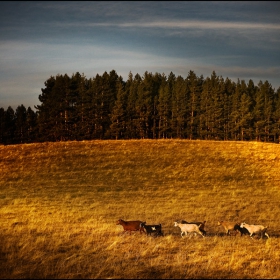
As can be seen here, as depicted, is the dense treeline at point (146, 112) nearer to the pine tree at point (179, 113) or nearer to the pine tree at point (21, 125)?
the pine tree at point (179, 113)

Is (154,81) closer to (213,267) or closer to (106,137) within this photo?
(106,137)

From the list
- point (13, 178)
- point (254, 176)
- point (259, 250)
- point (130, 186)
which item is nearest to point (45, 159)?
point (13, 178)

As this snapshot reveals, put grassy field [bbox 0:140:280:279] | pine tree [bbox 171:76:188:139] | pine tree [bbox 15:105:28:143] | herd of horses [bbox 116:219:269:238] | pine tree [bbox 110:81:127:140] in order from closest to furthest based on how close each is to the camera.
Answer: grassy field [bbox 0:140:280:279], herd of horses [bbox 116:219:269:238], pine tree [bbox 110:81:127:140], pine tree [bbox 171:76:188:139], pine tree [bbox 15:105:28:143]

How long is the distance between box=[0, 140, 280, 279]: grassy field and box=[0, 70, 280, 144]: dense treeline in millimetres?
31077

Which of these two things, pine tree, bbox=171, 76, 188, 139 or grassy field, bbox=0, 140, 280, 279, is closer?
grassy field, bbox=0, 140, 280, 279

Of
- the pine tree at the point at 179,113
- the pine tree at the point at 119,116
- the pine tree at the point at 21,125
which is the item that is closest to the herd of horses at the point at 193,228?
the pine tree at the point at 119,116

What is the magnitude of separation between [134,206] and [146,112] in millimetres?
69487

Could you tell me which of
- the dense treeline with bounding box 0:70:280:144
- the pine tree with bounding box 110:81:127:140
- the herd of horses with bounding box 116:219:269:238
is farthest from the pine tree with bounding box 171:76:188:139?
the herd of horses with bounding box 116:219:269:238

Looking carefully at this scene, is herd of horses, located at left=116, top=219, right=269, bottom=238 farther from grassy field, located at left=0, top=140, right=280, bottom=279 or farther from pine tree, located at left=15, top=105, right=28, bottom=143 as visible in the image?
pine tree, located at left=15, top=105, right=28, bottom=143

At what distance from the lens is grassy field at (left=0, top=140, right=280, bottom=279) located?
40.4 ft

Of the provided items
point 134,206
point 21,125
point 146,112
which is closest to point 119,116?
point 146,112

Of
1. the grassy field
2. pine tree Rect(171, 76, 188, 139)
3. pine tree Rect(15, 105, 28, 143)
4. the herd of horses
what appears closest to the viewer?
the grassy field

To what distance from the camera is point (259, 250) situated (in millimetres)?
14844

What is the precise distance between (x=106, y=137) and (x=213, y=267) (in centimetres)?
8086
